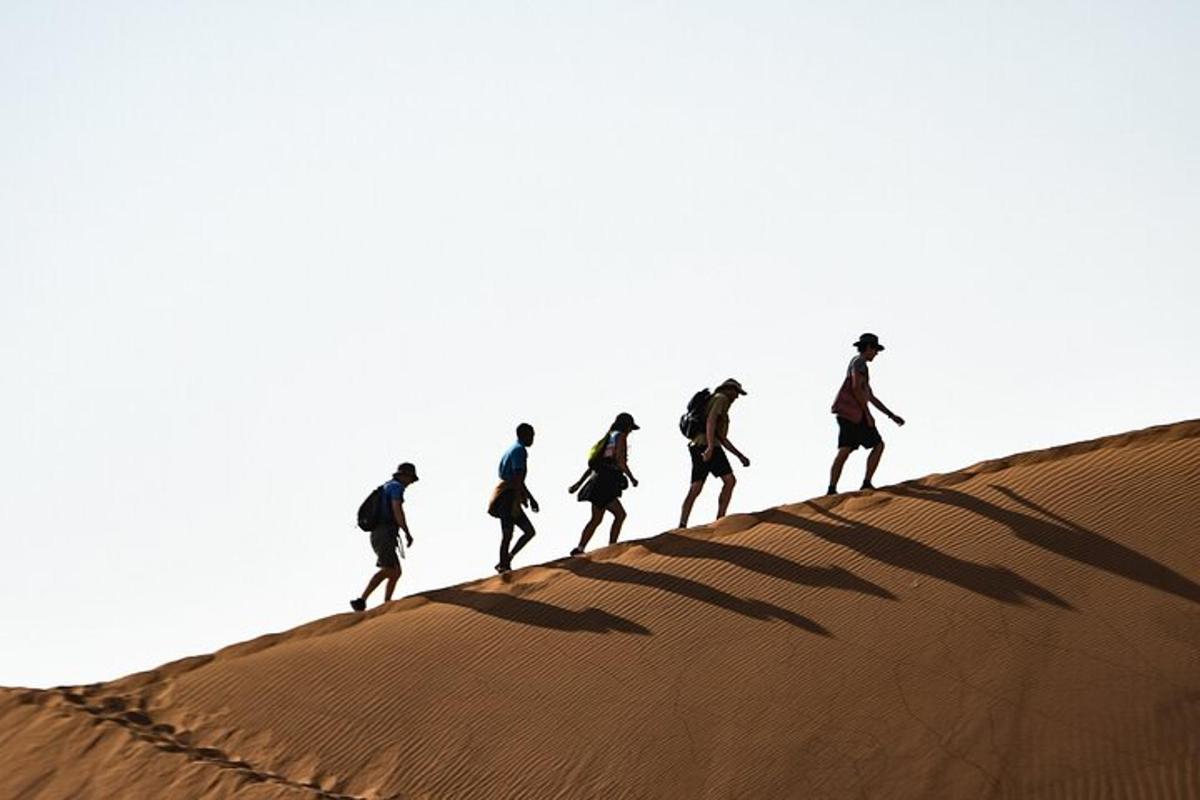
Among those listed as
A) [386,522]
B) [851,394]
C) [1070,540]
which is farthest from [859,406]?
[386,522]

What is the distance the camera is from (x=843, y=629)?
18.5 metres

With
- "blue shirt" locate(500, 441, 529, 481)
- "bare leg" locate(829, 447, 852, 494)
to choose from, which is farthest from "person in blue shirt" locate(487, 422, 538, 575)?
"bare leg" locate(829, 447, 852, 494)

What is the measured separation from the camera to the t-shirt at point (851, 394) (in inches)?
806

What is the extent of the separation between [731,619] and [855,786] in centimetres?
290

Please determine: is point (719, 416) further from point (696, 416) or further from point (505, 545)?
point (505, 545)

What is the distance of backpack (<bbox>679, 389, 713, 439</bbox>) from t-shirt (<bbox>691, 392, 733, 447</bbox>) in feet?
0.07

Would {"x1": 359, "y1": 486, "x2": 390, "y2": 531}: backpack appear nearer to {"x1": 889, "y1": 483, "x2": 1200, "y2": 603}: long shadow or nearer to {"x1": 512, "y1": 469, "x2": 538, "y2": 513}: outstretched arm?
{"x1": 512, "y1": 469, "x2": 538, "y2": 513}: outstretched arm

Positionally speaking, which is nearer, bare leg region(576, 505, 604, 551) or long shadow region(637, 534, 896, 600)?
long shadow region(637, 534, 896, 600)

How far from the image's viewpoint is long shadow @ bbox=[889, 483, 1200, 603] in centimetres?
1853

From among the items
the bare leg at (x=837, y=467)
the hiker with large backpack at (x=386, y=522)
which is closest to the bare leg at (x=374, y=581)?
the hiker with large backpack at (x=386, y=522)

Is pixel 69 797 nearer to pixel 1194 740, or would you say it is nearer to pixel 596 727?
pixel 596 727

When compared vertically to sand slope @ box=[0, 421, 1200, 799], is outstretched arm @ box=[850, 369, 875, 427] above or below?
above

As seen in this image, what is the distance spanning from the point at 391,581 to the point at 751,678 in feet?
14.0

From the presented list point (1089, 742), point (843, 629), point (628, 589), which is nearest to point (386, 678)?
point (628, 589)
